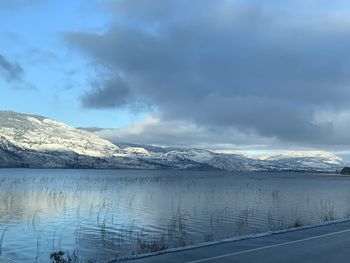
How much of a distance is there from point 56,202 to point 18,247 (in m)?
24.5

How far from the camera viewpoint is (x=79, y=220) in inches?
1405

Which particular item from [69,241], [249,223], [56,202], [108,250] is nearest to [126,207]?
[56,202]

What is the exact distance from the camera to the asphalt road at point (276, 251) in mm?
14219

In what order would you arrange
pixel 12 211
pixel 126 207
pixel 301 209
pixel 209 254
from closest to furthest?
pixel 209 254
pixel 12 211
pixel 126 207
pixel 301 209

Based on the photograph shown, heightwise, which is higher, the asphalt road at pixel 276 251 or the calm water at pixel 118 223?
the asphalt road at pixel 276 251

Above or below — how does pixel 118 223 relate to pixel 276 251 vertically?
below

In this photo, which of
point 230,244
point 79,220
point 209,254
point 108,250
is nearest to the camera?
point 209,254

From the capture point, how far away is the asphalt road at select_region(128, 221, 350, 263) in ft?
46.6

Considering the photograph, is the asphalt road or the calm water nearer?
the asphalt road

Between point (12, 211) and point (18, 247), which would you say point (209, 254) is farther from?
point (12, 211)

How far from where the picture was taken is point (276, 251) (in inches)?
616

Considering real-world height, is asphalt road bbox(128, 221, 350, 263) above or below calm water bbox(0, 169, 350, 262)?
above

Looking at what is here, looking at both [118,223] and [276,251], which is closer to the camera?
[276,251]

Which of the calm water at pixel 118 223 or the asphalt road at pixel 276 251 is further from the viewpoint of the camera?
the calm water at pixel 118 223
